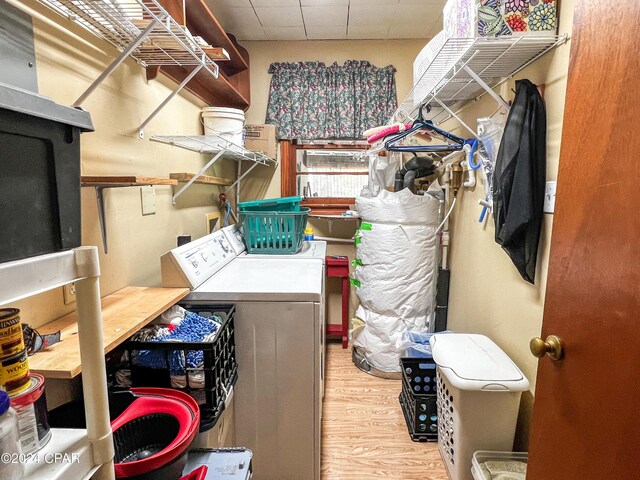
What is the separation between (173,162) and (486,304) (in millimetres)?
1889

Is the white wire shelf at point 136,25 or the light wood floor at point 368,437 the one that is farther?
the light wood floor at point 368,437

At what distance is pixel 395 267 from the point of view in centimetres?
237

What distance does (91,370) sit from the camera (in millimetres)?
549

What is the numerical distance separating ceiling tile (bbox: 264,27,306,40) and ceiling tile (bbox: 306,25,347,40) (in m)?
0.06

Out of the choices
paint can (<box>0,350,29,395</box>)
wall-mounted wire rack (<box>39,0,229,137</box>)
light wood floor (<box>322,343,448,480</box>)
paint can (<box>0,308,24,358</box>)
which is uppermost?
wall-mounted wire rack (<box>39,0,229,137</box>)

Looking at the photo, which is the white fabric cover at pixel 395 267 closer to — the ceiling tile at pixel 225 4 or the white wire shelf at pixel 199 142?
the white wire shelf at pixel 199 142

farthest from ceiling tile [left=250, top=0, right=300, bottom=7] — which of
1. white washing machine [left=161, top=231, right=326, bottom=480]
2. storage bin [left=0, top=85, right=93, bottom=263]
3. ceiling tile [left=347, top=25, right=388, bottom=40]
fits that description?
storage bin [left=0, top=85, right=93, bottom=263]

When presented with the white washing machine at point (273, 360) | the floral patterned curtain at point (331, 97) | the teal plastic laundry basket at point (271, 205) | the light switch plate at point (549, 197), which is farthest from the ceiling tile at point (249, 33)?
the light switch plate at point (549, 197)

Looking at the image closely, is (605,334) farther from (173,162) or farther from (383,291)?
(173,162)

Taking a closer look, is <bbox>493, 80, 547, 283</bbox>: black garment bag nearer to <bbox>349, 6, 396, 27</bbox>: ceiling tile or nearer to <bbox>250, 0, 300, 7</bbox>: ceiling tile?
<bbox>349, 6, 396, 27</bbox>: ceiling tile

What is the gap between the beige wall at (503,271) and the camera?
52.3 inches

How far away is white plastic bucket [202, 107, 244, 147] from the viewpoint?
2.18 m

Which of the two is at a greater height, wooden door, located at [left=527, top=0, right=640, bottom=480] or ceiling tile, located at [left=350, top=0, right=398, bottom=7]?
ceiling tile, located at [left=350, top=0, right=398, bottom=7]

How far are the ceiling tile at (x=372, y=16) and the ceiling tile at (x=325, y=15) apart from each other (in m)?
0.06
